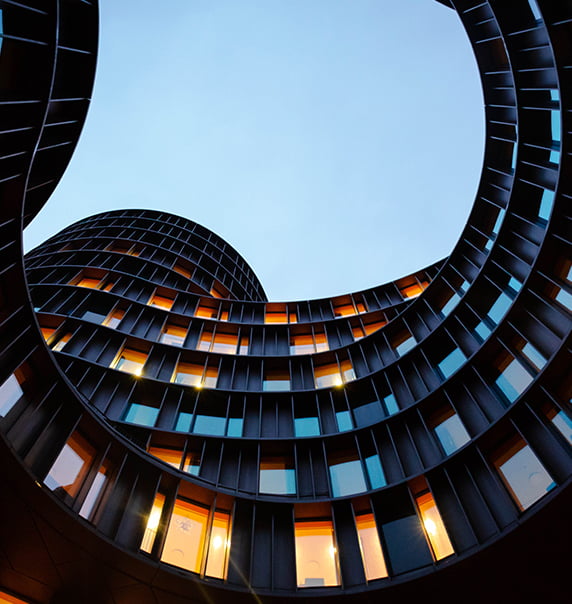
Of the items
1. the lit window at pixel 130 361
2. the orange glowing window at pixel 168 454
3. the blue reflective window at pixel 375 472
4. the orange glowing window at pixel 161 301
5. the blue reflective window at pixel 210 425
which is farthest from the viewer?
the orange glowing window at pixel 161 301

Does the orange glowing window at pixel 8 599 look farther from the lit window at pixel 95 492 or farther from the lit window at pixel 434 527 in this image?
the lit window at pixel 434 527

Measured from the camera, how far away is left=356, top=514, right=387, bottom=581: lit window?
1418cm

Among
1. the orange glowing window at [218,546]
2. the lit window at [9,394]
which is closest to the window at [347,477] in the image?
the orange glowing window at [218,546]

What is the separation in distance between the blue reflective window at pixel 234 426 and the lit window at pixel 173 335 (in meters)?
7.23

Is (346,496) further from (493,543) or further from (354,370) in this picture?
(354,370)

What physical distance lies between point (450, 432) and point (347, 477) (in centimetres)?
471

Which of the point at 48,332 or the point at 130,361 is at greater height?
the point at 48,332

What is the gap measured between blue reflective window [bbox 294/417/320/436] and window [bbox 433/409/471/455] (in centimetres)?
576

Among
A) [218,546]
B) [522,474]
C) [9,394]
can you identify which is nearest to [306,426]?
[218,546]

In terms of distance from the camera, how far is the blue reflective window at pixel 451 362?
19469mm

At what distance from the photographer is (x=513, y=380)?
16.3 m

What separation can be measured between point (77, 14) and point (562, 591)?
74.3 feet

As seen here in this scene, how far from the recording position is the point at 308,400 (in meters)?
22.3

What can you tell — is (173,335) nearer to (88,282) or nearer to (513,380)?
(88,282)
